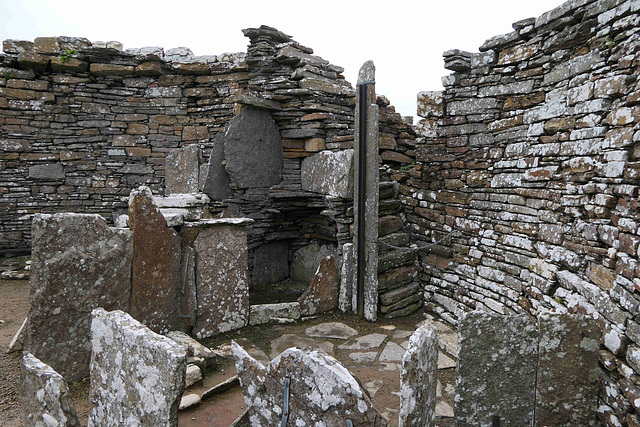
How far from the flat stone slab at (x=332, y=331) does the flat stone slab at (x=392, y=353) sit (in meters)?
0.56

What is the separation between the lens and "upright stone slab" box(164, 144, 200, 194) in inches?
307

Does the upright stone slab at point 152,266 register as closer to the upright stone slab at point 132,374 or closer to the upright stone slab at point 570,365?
the upright stone slab at point 132,374

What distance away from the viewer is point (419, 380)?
2.26 m

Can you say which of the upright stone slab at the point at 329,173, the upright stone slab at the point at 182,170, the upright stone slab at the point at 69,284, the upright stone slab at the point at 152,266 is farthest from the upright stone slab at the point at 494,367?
the upright stone slab at the point at 182,170

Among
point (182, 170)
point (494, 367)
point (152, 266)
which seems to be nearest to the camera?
point (494, 367)

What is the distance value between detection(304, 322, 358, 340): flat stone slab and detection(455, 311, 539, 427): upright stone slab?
2351 mm

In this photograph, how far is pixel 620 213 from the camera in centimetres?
291

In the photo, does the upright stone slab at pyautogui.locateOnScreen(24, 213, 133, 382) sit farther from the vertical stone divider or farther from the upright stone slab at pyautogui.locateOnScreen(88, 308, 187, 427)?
the vertical stone divider

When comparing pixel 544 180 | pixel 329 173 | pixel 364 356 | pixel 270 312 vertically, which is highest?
pixel 329 173

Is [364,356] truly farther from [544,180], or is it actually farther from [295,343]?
[544,180]

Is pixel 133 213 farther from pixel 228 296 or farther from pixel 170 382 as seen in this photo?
pixel 170 382

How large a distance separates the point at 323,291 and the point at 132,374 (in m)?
3.57

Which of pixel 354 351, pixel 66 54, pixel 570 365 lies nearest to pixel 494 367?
pixel 570 365

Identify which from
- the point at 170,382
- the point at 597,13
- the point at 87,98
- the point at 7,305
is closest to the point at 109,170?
the point at 87,98
